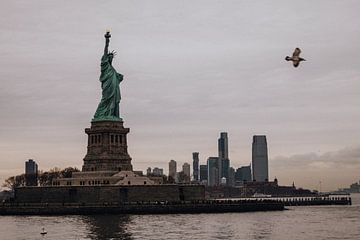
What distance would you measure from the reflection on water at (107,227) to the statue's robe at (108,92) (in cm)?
2859

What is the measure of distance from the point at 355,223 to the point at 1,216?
6756 centimetres

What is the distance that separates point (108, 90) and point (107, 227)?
174 feet

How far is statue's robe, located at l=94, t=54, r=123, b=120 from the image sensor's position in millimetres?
139500

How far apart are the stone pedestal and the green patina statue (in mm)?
2438

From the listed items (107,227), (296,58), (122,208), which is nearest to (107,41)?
(122,208)

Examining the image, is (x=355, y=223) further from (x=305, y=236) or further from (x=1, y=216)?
(x=1, y=216)

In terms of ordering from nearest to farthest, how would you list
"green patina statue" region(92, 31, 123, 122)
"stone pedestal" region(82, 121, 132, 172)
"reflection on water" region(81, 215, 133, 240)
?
"reflection on water" region(81, 215, 133, 240) < "stone pedestal" region(82, 121, 132, 172) < "green patina statue" region(92, 31, 123, 122)

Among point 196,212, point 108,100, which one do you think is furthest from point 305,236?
point 108,100

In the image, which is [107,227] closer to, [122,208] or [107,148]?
[122,208]

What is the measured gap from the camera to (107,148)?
136 metres

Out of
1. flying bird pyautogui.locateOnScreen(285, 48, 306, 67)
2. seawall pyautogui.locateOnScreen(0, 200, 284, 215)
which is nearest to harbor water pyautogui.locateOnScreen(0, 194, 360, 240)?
seawall pyautogui.locateOnScreen(0, 200, 284, 215)

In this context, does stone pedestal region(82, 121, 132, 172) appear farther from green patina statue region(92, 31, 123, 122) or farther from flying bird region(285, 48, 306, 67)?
flying bird region(285, 48, 306, 67)

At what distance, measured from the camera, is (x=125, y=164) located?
138 meters

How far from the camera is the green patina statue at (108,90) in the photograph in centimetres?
13950
